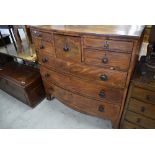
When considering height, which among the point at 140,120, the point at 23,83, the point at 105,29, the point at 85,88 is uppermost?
the point at 105,29

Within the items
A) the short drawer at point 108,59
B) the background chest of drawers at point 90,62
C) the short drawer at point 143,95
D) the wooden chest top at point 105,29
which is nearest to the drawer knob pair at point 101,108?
the background chest of drawers at point 90,62

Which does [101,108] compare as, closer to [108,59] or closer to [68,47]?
[108,59]

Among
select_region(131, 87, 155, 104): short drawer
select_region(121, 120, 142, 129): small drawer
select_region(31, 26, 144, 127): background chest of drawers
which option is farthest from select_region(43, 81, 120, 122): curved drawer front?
select_region(131, 87, 155, 104): short drawer

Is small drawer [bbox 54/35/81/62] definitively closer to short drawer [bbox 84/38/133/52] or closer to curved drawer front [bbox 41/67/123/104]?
short drawer [bbox 84/38/133/52]

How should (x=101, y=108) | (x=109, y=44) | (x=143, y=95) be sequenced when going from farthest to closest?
(x=101, y=108)
(x=143, y=95)
(x=109, y=44)

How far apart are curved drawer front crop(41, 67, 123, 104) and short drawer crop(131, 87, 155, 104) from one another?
0.39ft

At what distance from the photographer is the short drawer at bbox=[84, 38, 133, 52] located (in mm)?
1000

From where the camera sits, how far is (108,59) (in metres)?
1.13

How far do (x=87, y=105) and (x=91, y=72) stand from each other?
0.46 metres

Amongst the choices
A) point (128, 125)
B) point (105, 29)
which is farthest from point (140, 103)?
point (105, 29)

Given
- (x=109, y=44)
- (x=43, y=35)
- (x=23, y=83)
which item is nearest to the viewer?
(x=109, y=44)

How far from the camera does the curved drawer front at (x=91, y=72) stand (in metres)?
1.20

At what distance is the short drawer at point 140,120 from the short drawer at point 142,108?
0.17ft
